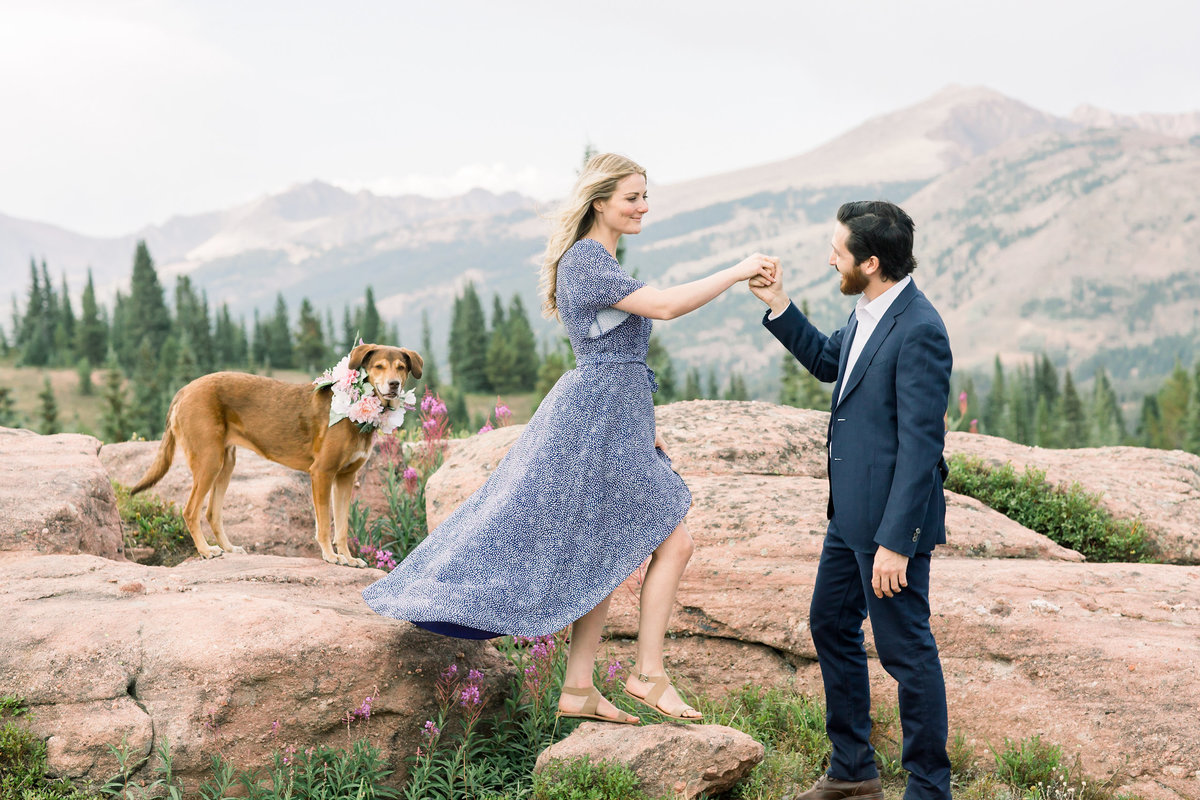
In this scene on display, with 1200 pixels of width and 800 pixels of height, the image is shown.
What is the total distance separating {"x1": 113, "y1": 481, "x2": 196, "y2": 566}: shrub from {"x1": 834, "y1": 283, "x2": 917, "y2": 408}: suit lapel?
783cm

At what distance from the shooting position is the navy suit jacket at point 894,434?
15.9 feet

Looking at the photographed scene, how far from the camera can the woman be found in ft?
17.5

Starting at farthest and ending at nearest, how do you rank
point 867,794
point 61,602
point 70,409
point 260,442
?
point 70,409 → point 260,442 → point 61,602 → point 867,794

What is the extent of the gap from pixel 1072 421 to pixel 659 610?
132 metres

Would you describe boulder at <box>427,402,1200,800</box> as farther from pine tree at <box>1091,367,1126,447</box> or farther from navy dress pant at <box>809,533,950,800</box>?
pine tree at <box>1091,367,1126,447</box>

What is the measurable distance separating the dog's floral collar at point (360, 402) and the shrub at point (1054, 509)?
6065mm

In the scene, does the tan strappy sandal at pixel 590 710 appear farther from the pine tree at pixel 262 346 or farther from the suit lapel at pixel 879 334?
the pine tree at pixel 262 346

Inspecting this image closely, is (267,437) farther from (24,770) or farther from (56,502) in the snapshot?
(24,770)

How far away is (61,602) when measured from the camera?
239 inches

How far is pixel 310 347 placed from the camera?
138125 millimetres

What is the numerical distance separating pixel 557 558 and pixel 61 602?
11.0ft

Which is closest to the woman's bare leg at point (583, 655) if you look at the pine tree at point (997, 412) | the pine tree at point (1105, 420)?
the pine tree at point (1105, 420)

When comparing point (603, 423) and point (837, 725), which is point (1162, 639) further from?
point (603, 423)

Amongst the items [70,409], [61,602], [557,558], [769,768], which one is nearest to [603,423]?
[557,558]
